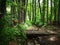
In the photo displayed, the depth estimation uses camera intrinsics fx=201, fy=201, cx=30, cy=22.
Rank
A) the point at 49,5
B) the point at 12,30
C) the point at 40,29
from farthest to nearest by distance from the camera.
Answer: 1. the point at 49,5
2. the point at 40,29
3. the point at 12,30

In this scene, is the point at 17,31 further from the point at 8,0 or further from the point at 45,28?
the point at 45,28

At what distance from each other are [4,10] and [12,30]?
280 mm

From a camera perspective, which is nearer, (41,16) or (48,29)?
(48,29)

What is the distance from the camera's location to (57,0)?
12.1 ft

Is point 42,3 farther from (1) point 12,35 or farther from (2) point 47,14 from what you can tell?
(1) point 12,35

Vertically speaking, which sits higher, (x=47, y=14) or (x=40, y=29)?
(x=47, y=14)

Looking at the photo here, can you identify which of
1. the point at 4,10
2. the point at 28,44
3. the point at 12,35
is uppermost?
the point at 4,10

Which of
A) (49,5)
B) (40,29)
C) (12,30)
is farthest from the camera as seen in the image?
(49,5)

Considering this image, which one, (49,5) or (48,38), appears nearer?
(48,38)

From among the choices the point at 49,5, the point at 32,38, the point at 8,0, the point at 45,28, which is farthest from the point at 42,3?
the point at 8,0

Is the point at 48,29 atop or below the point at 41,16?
below

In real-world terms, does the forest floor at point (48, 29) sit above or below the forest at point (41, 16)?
below

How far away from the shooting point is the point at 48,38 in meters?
3.26

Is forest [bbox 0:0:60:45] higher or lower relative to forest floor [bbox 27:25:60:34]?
higher
